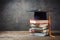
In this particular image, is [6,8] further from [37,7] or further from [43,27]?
[43,27]

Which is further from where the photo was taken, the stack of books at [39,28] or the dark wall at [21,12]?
the dark wall at [21,12]

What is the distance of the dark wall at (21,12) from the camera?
191cm

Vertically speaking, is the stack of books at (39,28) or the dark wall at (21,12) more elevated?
the dark wall at (21,12)

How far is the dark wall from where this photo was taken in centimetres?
191

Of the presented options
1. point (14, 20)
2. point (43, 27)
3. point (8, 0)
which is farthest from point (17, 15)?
point (43, 27)

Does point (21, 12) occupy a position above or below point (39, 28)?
above

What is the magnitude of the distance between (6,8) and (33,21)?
0.45m

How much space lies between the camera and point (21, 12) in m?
1.93

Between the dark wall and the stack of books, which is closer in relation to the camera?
the stack of books

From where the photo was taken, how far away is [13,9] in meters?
1.93

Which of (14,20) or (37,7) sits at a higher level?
(37,7)

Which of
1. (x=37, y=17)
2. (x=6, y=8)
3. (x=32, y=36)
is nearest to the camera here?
(x=32, y=36)

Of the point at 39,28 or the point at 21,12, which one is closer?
the point at 39,28

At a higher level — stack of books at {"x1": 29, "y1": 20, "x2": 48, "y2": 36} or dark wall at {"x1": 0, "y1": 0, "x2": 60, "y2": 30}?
dark wall at {"x1": 0, "y1": 0, "x2": 60, "y2": 30}
